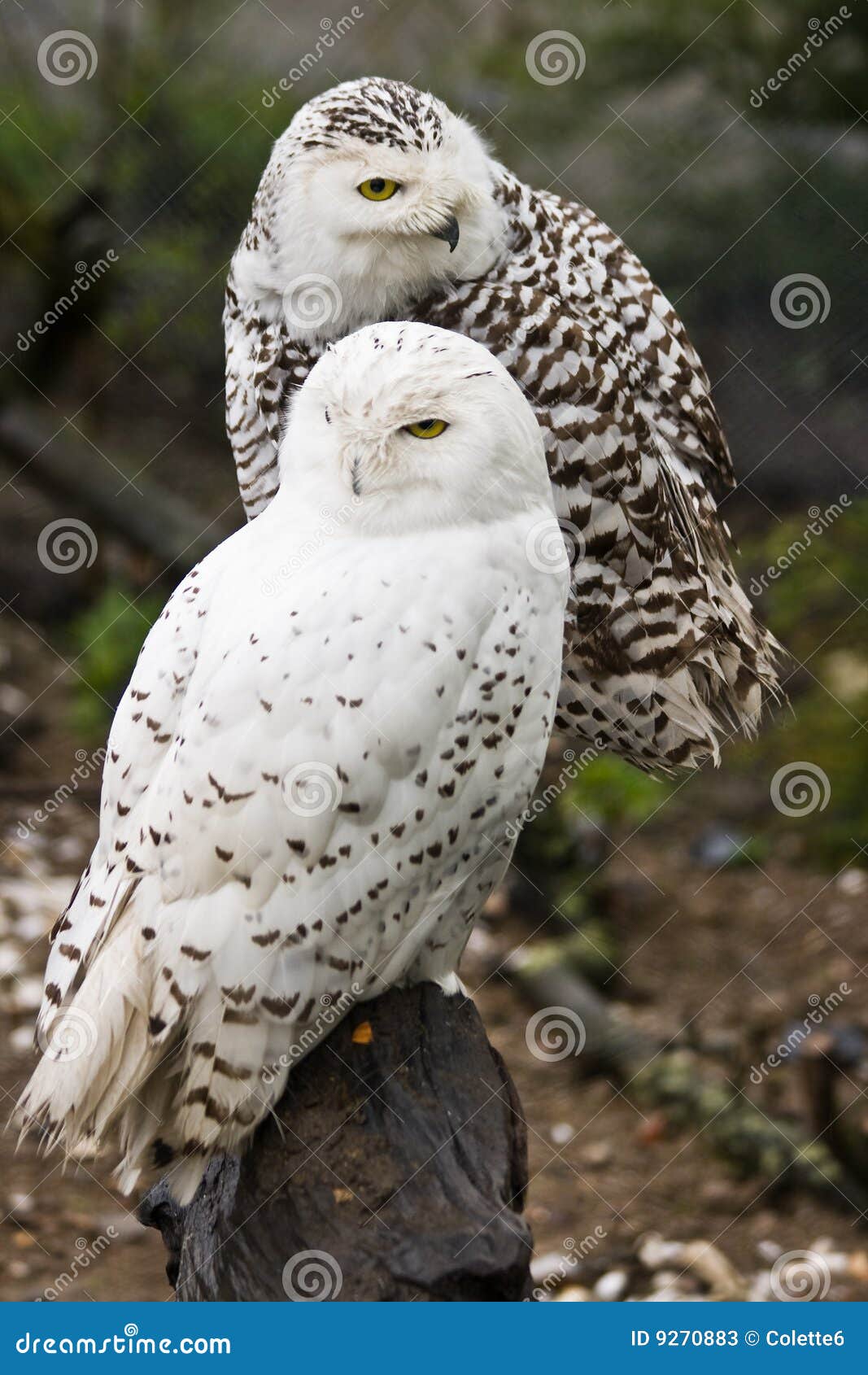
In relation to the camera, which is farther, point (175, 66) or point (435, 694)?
point (175, 66)

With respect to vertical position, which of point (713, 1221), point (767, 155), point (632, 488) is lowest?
point (713, 1221)

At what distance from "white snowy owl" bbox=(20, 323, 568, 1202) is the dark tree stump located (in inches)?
2.7

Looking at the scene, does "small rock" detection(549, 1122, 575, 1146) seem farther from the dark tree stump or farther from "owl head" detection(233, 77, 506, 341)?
"owl head" detection(233, 77, 506, 341)

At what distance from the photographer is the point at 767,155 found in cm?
414

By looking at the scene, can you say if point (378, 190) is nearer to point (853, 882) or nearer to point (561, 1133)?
point (561, 1133)

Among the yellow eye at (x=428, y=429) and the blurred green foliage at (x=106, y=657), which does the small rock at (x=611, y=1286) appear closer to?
the yellow eye at (x=428, y=429)

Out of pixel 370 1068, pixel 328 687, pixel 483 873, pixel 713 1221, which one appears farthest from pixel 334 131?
pixel 713 1221

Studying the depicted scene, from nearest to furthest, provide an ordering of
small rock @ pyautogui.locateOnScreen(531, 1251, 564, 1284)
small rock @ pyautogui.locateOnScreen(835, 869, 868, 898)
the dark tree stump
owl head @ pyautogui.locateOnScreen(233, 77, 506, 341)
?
the dark tree stump
owl head @ pyautogui.locateOnScreen(233, 77, 506, 341)
small rock @ pyautogui.locateOnScreen(531, 1251, 564, 1284)
small rock @ pyautogui.locateOnScreen(835, 869, 868, 898)

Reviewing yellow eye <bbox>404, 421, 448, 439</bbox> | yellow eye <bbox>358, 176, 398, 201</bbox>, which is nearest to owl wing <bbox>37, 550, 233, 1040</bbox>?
yellow eye <bbox>404, 421, 448, 439</bbox>

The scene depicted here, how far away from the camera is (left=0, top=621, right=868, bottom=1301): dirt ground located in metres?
2.96

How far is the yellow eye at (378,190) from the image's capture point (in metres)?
1.92

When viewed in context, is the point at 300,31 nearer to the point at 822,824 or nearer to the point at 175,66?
the point at 175,66

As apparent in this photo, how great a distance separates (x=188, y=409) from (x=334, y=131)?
12.2 feet

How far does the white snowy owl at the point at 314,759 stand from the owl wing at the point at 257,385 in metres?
0.46
